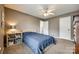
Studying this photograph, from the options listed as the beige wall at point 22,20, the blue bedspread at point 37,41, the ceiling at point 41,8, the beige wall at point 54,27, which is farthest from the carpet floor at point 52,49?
the ceiling at point 41,8

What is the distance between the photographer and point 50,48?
2215 millimetres

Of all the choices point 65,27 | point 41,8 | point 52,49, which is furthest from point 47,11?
point 52,49

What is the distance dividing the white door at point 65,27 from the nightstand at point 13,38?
87cm

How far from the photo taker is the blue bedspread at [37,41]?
7.03 feet

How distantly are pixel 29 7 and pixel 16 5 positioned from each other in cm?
26

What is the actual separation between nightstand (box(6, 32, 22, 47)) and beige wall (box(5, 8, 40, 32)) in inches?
6.2

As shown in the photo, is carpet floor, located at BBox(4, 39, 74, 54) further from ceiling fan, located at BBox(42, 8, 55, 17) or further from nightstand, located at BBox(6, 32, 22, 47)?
ceiling fan, located at BBox(42, 8, 55, 17)

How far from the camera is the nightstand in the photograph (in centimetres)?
221

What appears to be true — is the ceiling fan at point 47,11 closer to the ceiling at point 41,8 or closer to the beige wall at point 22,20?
the ceiling at point 41,8

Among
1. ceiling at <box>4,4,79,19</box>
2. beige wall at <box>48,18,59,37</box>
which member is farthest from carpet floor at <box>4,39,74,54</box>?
ceiling at <box>4,4,79,19</box>
